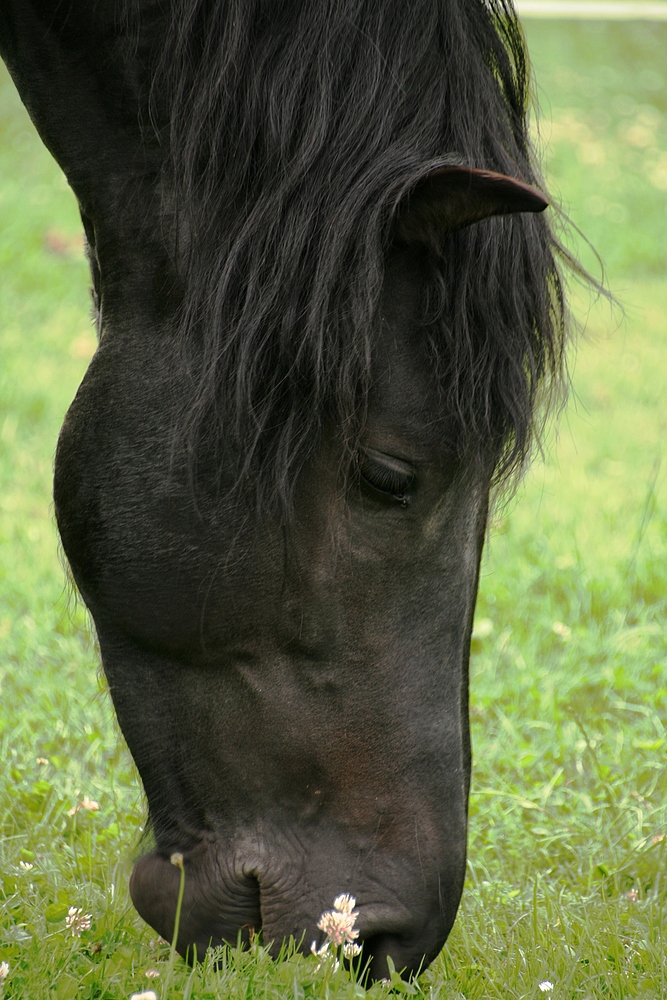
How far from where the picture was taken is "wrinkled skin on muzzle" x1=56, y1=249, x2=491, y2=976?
6.19 ft

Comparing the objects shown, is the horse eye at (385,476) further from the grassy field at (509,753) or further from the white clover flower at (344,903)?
the white clover flower at (344,903)

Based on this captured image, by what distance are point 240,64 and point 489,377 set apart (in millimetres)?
741

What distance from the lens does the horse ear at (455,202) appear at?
167cm

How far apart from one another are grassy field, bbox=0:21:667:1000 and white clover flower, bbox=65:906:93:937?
26 millimetres

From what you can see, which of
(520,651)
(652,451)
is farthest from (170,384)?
(652,451)

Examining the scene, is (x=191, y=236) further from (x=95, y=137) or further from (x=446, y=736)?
(x=446, y=736)

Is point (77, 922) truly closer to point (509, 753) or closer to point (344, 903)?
point (344, 903)

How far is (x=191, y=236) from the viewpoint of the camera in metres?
1.97

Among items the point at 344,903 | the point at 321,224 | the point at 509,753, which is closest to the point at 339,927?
the point at 344,903

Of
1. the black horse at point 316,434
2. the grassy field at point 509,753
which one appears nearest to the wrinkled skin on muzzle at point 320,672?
the black horse at point 316,434

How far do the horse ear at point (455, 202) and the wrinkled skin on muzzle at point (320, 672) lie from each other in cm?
7

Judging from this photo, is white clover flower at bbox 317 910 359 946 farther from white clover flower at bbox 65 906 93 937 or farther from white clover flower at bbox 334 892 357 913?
white clover flower at bbox 65 906 93 937

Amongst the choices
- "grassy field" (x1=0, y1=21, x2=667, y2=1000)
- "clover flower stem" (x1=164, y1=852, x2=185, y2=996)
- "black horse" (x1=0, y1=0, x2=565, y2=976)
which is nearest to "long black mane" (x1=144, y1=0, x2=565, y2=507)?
"black horse" (x1=0, y1=0, x2=565, y2=976)

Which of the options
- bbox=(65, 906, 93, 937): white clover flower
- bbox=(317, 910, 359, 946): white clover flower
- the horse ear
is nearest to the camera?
the horse ear
